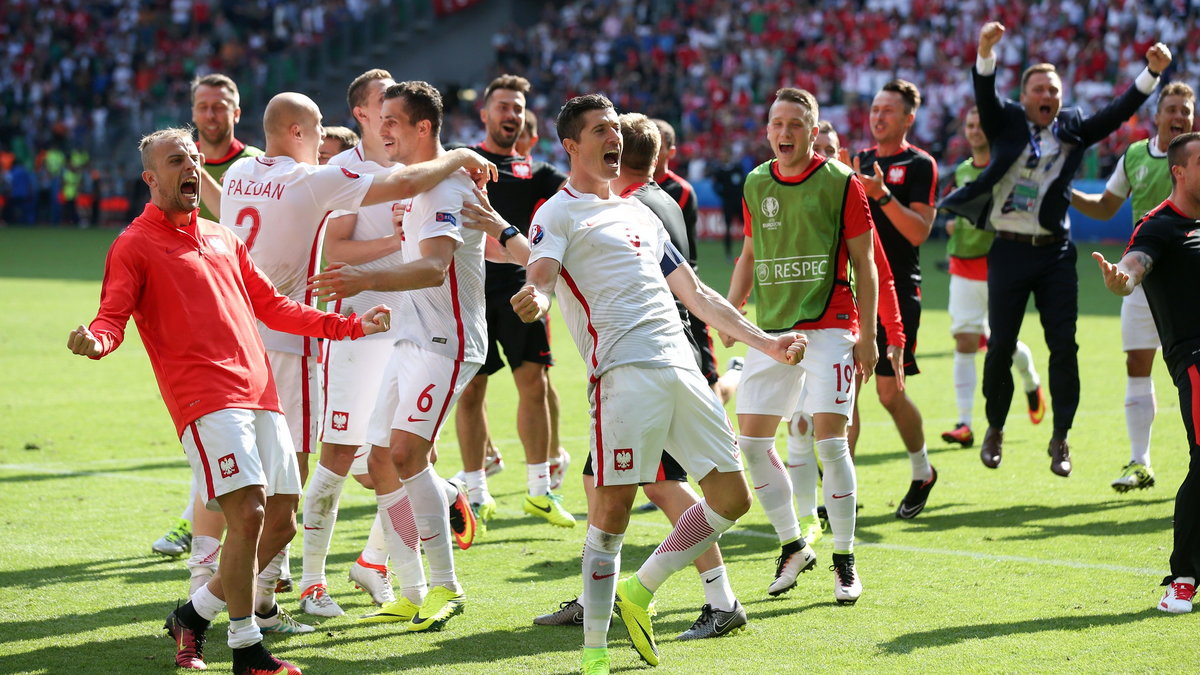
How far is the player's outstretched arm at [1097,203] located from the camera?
29.4 feet

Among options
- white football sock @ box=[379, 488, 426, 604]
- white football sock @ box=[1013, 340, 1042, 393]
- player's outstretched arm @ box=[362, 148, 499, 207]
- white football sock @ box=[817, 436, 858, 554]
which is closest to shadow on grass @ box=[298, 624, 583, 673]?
white football sock @ box=[379, 488, 426, 604]

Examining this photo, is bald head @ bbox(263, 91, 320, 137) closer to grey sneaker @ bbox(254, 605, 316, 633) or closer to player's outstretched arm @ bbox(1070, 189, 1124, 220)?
grey sneaker @ bbox(254, 605, 316, 633)

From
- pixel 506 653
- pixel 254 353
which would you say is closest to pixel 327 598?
pixel 506 653

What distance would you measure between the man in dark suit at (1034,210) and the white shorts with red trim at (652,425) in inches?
163

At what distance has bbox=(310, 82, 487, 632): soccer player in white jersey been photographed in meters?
5.84

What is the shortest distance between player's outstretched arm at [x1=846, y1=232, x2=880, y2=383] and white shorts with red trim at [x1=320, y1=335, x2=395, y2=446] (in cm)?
220

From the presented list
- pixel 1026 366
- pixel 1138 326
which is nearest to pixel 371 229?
pixel 1138 326

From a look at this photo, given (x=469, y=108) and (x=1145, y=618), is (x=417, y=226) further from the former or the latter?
(x=469, y=108)

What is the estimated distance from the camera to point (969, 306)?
11.3 meters

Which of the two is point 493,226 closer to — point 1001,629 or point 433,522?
point 433,522

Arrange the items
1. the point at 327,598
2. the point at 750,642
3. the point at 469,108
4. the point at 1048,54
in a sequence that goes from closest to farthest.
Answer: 1. the point at 750,642
2. the point at 327,598
3. the point at 1048,54
4. the point at 469,108

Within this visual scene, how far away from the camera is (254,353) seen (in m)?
5.18

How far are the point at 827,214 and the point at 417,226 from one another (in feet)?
6.73

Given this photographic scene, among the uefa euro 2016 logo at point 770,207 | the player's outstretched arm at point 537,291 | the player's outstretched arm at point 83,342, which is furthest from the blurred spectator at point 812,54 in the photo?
the player's outstretched arm at point 83,342
